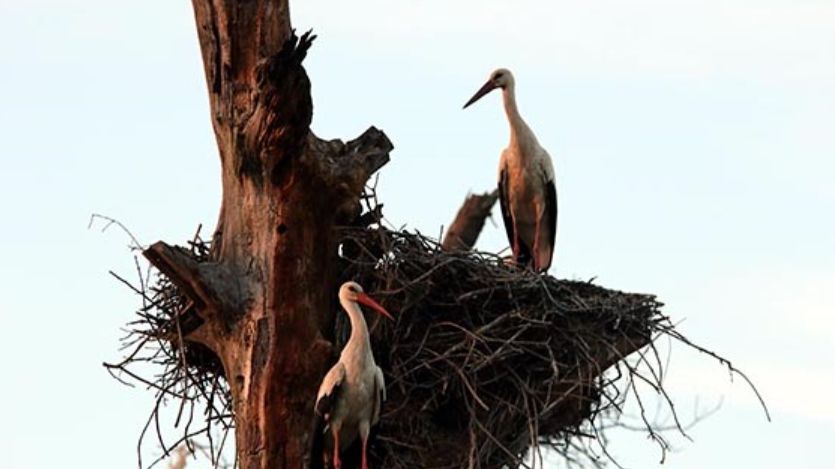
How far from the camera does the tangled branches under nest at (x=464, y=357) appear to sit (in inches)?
329

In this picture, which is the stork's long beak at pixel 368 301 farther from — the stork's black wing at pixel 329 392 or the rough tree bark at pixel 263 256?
the stork's black wing at pixel 329 392

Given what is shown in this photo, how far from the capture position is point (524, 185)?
34.7 ft

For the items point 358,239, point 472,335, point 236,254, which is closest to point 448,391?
point 472,335

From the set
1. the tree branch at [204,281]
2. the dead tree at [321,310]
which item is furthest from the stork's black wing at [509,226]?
the tree branch at [204,281]

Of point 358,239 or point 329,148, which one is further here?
point 358,239

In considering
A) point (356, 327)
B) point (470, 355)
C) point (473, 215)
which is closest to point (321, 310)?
point (356, 327)

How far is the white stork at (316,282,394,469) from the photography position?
7625 mm

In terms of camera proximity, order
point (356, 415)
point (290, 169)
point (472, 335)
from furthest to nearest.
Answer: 1. point (472, 335)
2. point (356, 415)
3. point (290, 169)

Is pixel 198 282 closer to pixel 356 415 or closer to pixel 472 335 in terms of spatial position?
pixel 356 415

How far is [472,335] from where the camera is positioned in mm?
8375

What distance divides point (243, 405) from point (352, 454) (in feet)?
2.70

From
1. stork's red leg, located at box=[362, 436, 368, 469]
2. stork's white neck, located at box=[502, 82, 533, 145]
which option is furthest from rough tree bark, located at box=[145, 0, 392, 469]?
stork's white neck, located at box=[502, 82, 533, 145]

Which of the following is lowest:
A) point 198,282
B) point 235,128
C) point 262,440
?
point 262,440

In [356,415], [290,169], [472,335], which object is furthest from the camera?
[472,335]
